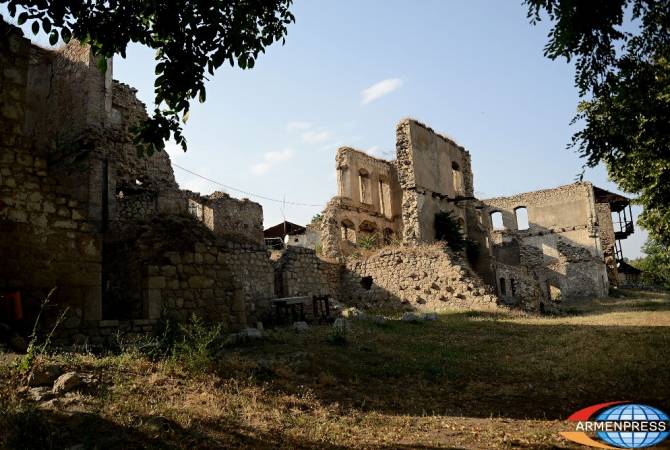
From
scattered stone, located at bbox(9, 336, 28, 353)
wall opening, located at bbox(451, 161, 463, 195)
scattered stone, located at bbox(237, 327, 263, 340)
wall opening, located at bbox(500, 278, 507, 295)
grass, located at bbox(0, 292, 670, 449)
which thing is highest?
wall opening, located at bbox(451, 161, 463, 195)

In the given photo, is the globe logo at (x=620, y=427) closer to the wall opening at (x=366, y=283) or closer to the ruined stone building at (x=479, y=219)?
the ruined stone building at (x=479, y=219)

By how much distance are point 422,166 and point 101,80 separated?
14.3 m

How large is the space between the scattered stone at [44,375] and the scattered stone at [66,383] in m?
0.15

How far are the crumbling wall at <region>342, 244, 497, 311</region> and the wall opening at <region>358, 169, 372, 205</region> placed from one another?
7.58 meters

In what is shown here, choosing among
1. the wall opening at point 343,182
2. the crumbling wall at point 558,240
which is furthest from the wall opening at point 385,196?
the crumbling wall at point 558,240

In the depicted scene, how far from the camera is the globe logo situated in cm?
462

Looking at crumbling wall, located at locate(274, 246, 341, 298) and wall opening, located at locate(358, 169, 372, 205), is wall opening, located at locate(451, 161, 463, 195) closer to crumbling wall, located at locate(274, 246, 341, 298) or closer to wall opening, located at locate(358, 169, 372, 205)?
wall opening, located at locate(358, 169, 372, 205)

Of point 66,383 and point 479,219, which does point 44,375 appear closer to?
point 66,383

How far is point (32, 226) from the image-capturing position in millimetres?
7254

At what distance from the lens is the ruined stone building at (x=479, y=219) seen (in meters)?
23.3

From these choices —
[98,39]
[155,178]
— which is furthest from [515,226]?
[98,39]

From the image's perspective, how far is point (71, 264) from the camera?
7.54 metres

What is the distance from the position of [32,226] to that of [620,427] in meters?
7.82

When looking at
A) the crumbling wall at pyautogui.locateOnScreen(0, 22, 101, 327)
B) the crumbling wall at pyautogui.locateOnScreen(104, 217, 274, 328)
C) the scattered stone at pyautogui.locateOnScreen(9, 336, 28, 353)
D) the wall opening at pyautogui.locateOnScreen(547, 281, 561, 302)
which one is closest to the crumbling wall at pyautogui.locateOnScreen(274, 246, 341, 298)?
the crumbling wall at pyautogui.locateOnScreen(104, 217, 274, 328)
